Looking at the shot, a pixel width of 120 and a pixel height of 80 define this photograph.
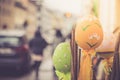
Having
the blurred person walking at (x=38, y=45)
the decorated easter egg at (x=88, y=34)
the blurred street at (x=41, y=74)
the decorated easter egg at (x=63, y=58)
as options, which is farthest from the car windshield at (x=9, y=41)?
the decorated easter egg at (x=88, y=34)

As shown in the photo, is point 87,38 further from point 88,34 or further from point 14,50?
point 14,50

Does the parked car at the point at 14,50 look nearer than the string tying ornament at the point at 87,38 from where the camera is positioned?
No

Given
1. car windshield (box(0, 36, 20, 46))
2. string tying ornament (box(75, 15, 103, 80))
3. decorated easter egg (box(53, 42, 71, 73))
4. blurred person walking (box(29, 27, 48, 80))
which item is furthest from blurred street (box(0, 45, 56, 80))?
string tying ornament (box(75, 15, 103, 80))

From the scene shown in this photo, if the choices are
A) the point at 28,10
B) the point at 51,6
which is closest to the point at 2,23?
the point at 28,10

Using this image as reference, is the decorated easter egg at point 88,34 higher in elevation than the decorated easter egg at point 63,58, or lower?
higher

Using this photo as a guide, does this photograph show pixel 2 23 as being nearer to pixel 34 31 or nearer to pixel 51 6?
pixel 34 31

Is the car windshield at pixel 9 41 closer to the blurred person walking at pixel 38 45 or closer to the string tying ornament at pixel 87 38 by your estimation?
the blurred person walking at pixel 38 45

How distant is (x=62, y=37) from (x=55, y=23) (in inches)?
8.8

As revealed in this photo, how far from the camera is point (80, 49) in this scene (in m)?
1.44

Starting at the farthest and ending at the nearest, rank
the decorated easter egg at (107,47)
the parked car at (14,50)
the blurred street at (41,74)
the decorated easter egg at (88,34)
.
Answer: the parked car at (14,50)
the blurred street at (41,74)
the decorated easter egg at (107,47)
the decorated easter egg at (88,34)

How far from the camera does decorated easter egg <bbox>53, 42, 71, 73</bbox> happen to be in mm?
1476

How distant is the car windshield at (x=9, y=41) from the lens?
4.19 m

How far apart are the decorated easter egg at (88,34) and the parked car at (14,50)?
2.81 m

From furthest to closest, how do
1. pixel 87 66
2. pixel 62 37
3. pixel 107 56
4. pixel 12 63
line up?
pixel 12 63, pixel 62 37, pixel 107 56, pixel 87 66
